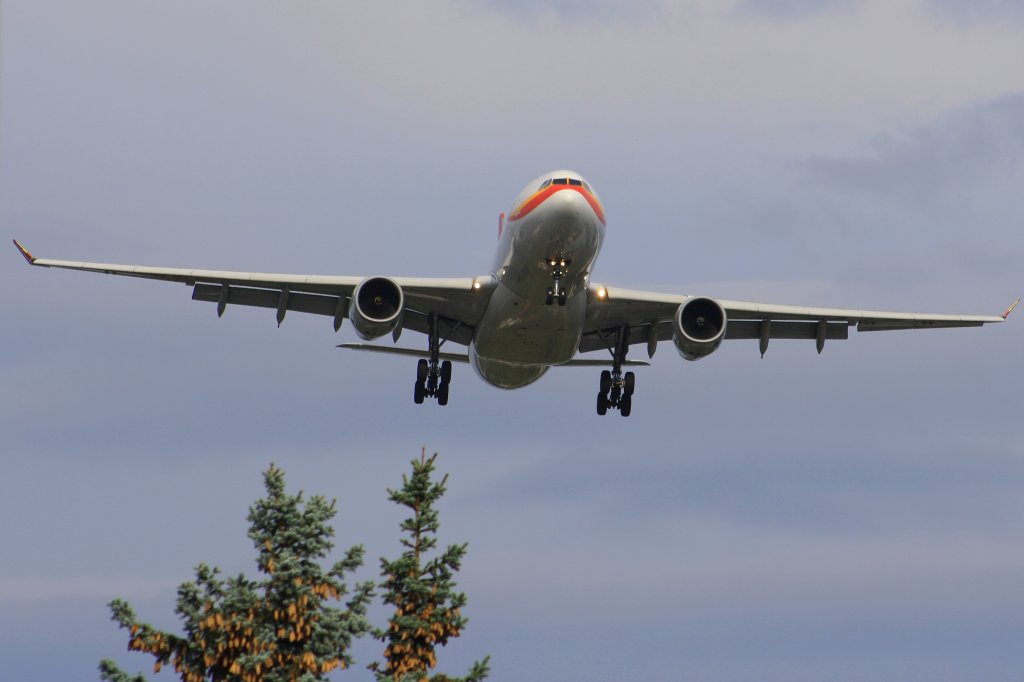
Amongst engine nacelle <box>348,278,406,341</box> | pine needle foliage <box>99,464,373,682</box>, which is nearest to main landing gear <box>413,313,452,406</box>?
engine nacelle <box>348,278,406,341</box>

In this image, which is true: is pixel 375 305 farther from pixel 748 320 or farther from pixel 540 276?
pixel 748 320

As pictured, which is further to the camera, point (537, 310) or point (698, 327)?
point (698, 327)

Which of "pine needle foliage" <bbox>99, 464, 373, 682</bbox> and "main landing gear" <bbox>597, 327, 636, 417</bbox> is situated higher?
"main landing gear" <bbox>597, 327, 636, 417</bbox>

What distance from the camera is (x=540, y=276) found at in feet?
99.2

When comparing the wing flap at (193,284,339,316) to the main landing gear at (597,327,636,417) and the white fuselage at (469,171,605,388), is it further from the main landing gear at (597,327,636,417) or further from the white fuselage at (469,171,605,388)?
the main landing gear at (597,327,636,417)

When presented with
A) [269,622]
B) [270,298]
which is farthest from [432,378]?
[269,622]

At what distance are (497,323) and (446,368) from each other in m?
5.32

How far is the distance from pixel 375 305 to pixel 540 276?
3.82 metres

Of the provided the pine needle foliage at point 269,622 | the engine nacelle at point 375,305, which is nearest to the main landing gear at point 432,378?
the engine nacelle at point 375,305

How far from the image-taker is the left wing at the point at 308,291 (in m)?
33.3

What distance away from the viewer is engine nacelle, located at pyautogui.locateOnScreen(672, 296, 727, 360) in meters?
32.3

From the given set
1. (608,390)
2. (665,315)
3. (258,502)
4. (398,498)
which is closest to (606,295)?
(665,315)

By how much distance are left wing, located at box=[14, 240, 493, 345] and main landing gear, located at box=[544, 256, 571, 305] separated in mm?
2661

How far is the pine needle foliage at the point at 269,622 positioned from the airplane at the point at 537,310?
6.78m
